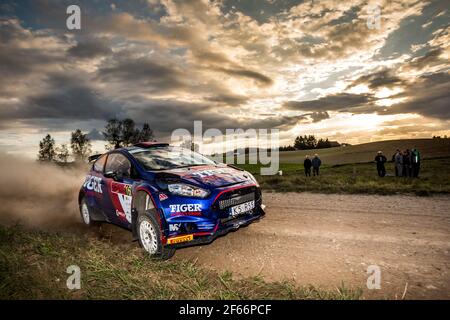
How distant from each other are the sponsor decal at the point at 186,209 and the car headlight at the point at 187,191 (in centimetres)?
15

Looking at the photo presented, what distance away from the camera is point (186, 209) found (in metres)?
4.21

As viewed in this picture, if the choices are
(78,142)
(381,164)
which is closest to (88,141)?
(78,142)

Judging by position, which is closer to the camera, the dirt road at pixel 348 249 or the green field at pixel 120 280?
the green field at pixel 120 280

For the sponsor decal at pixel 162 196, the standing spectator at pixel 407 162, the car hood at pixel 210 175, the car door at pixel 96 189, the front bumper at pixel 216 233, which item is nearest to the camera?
the front bumper at pixel 216 233

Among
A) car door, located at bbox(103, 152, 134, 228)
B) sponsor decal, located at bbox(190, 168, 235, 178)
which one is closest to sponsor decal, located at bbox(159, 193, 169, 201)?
sponsor decal, located at bbox(190, 168, 235, 178)

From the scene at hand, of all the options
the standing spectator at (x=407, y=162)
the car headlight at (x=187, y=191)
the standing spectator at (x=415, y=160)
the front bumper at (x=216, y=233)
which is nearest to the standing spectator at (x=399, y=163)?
the standing spectator at (x=407, y=162)

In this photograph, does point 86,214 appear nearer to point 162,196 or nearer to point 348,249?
point 162,196

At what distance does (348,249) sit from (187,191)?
8.69 feet

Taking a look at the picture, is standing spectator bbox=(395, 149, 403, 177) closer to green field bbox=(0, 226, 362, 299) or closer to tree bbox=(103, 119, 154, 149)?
green field bbox=(0, 226, 362, 299)

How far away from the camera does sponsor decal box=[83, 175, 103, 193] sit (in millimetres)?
6043

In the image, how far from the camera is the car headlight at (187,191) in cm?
427

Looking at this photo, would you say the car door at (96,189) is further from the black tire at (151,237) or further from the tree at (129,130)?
the tree at (129,130)
